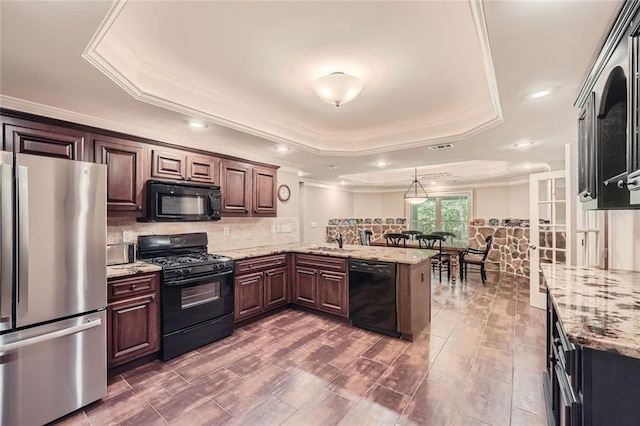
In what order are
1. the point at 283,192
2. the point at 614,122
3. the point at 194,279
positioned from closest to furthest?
the point at 614,122 < the point at 194,279 < the point at 283,192

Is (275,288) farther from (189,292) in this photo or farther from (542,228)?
(542,228)

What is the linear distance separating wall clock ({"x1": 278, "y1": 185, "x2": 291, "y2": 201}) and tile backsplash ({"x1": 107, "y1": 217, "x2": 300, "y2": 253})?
1.12 feet

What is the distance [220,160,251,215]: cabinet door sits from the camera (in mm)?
3561

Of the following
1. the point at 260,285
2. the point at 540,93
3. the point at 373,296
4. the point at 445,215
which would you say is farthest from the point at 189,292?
the point at 445,215

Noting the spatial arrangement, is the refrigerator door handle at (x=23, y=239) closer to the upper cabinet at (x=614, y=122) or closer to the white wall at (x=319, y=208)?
the upper cabinet at (x=614, y=122)

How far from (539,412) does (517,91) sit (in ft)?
7.32

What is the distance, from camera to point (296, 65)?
222 centimetres

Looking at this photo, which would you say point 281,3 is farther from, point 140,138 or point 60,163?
point 140,138

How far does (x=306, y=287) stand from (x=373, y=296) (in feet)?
3.30

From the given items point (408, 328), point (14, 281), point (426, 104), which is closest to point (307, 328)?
point (408, 328)

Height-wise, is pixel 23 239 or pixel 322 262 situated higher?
pixel 23 239

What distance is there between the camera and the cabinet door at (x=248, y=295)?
3.31m

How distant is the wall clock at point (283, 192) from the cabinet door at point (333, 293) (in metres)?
1.61

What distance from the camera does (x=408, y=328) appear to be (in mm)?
3008
